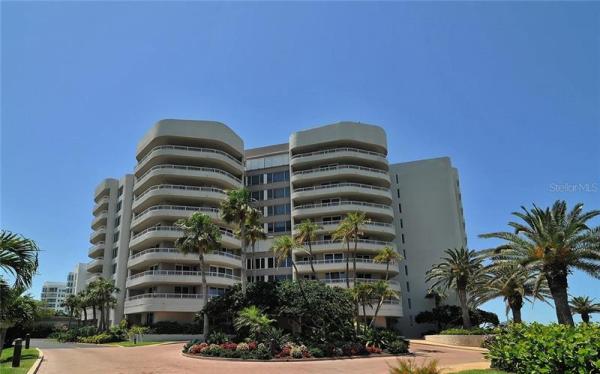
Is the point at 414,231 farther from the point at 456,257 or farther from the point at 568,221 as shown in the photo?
the point at 568,221

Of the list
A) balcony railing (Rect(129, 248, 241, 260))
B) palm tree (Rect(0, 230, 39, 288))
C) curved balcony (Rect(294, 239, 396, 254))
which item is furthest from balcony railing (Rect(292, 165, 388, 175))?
palm tree (Rect(0, 230, 39, 288))

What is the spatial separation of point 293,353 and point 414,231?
42460 millimetres

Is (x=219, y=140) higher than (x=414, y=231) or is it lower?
higher

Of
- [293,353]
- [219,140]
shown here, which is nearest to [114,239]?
[219,140]

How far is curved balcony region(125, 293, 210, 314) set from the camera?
171 feet

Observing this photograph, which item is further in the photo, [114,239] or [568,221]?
[114,239]

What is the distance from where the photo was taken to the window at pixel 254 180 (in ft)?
238

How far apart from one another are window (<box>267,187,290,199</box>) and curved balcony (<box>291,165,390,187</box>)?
460cm

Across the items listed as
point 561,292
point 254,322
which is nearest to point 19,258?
point 254,322

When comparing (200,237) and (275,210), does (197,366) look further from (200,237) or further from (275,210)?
(275,210)

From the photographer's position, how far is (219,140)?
6303 cm

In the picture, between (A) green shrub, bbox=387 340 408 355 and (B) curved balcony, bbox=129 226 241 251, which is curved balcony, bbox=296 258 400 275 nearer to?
(B) curved balcony, bbox=129 226 241 251

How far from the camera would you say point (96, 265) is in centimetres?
7131

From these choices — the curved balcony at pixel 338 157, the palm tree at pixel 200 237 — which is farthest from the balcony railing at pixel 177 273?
the curved balcony at pixel 338 157
